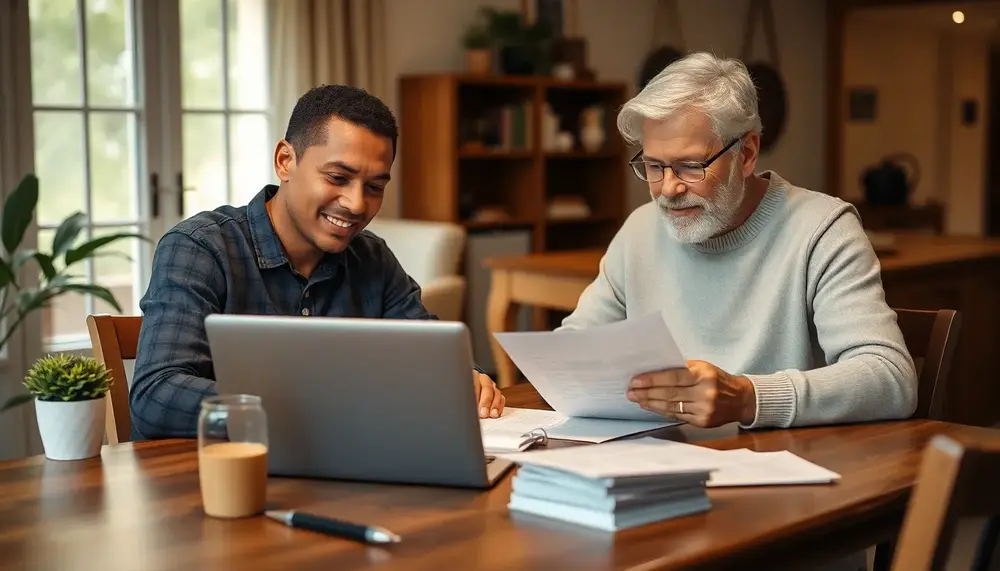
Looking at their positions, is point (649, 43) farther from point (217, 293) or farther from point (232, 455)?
point (232, 455)

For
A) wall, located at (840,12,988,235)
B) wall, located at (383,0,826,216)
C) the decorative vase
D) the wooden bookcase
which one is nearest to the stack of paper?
the wooden bookcase

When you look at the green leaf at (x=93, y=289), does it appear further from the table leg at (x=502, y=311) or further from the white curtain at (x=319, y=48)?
the white curtain at (x=319, y=48)

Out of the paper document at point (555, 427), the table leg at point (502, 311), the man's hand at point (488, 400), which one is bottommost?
the table leg at point (502, 311)

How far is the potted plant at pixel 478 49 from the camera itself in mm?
5422

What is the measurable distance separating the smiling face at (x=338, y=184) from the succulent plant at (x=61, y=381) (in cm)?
48

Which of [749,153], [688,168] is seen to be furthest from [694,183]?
[749,153]

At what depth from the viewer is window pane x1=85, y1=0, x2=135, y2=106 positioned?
4.40 meters

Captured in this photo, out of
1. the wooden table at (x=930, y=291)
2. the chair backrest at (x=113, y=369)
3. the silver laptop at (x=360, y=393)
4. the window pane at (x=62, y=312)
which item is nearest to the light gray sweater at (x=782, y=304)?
the silver laptop at (x=360, y=393)

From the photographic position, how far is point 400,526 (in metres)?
1.29

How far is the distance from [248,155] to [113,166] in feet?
1.97

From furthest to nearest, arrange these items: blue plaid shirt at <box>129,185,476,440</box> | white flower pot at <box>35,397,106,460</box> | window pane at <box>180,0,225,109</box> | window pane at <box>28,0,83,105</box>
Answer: window pane at <box>180,0,225,109</box> → window pane at <box>28,0,83,105</box> → blue plaid shirt at <box>129,185,476,440</box> → white flower pot at <box>35,397,106,460</box>

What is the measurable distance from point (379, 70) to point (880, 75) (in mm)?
5534

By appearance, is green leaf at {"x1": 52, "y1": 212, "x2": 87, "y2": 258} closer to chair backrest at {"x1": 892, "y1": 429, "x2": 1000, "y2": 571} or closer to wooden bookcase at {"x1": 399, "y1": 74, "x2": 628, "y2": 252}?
wooden bookcase at {"x1": 399, "y1": 74, "x2": 628, "y2": 252}

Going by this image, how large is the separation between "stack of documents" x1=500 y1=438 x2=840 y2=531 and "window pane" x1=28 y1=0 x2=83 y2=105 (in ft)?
11.4
